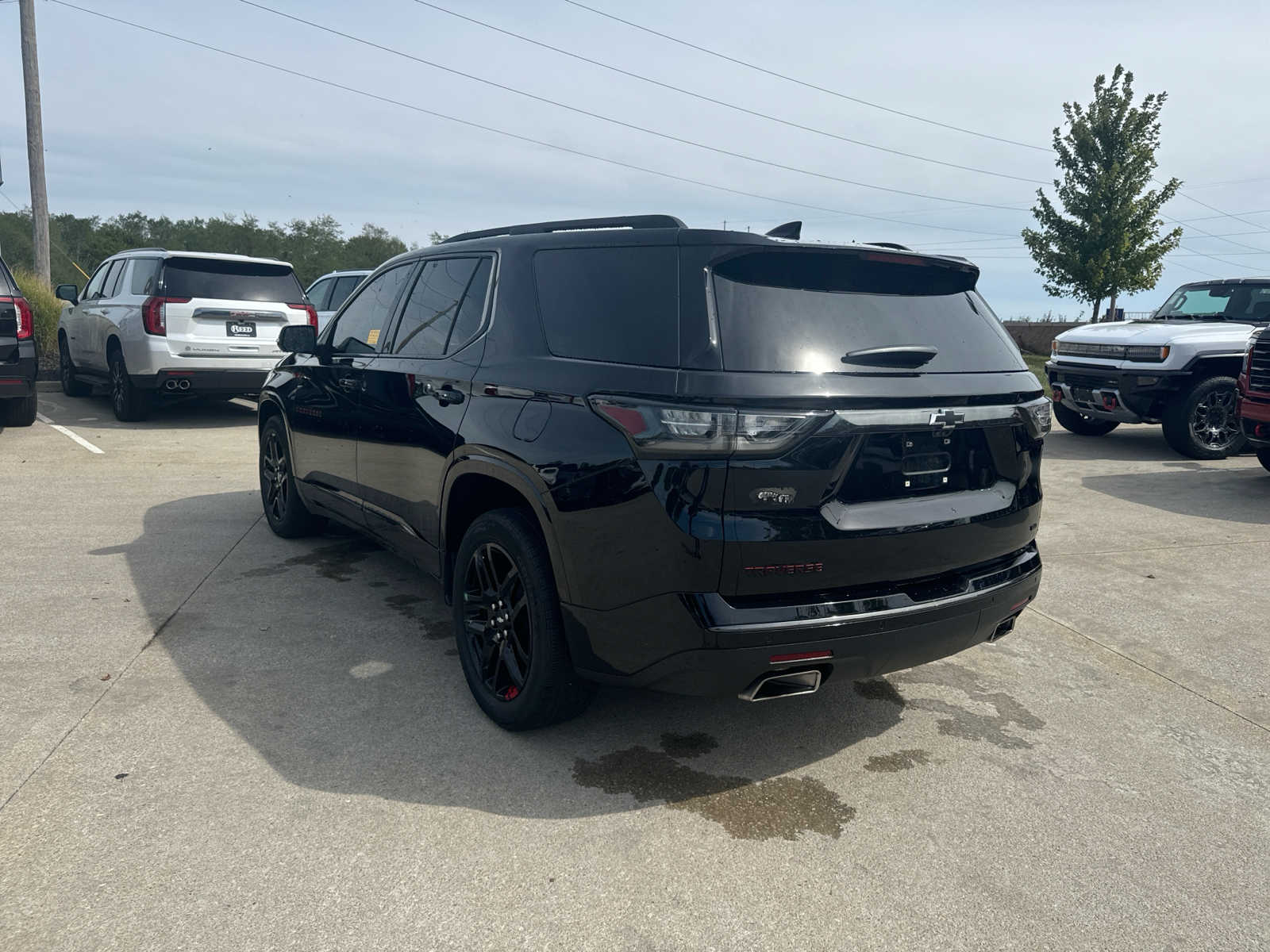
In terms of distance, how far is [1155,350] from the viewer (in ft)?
33.2

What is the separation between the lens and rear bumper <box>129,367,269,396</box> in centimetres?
1059

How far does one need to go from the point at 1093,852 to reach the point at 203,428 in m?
10.8

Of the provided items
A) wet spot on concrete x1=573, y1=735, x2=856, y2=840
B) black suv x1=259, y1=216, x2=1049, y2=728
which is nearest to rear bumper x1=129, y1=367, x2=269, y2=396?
black suv x1=259, y1=216, x2=1049, y2=728

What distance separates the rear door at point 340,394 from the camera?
479 centimetres

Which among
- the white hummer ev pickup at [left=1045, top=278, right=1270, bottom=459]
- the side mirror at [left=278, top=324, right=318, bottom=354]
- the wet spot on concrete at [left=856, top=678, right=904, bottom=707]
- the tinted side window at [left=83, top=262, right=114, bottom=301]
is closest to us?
the wet spot on concrete at [left=856, top=678, right=904, bottom=707]

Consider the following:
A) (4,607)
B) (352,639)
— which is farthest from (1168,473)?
(4,607)

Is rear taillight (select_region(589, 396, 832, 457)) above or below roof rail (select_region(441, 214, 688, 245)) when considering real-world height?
below

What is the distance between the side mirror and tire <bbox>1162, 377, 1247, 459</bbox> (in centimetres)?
894

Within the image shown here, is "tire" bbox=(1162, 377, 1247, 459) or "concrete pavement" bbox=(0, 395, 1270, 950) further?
"tire" bbox=(1162, 377, 1247, 459)

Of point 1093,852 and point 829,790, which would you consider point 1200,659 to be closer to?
point 1093,852

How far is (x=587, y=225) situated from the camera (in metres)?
3.71

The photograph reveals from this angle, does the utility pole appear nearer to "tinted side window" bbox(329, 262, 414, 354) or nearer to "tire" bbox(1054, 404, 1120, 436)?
"tinted side window" bbox(329, 262, 414, 354)

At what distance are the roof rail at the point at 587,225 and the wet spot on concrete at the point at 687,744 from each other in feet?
6.00

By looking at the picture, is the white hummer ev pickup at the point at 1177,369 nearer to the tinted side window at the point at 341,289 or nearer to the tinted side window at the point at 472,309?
the tinted side window at the point at 472,309
